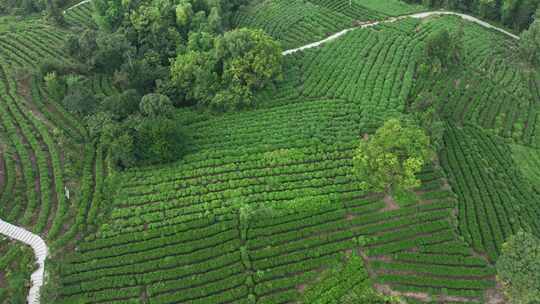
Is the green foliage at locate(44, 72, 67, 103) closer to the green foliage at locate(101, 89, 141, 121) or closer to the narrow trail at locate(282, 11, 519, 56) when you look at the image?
the green foliage at locate(101, 89, 141, 121)

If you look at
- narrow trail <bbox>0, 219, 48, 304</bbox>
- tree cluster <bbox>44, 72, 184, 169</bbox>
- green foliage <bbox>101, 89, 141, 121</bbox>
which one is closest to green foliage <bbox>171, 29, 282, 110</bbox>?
tree cluster <bbox>44, 72, 184, 169</bbox>

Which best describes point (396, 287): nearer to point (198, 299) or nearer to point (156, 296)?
point (198, 299)

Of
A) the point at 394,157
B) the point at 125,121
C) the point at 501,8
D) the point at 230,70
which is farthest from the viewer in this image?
the point at 501,8

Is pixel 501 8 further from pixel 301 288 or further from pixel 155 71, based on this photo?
pixel 301 288

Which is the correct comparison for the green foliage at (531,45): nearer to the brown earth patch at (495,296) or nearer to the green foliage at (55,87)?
the brown earth patch at (495,296)

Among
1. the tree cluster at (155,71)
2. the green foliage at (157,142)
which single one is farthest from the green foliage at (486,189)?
the green foliage at (157,142)

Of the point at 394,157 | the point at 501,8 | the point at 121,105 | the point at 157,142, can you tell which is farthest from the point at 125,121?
the point at 501,8
